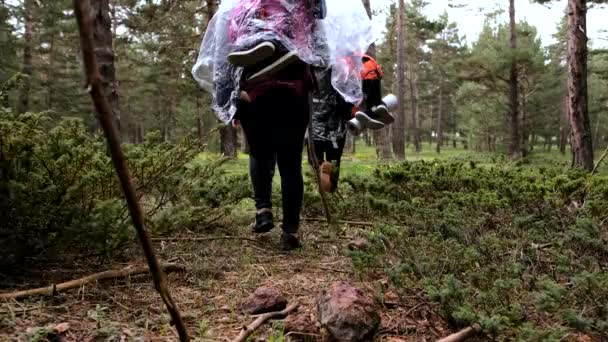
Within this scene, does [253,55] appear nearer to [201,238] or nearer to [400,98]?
[201,238]

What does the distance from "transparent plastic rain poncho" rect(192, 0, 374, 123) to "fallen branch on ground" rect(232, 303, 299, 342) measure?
1.27 meters

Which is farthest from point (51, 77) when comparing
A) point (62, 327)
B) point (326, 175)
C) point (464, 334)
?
point (464, 334)

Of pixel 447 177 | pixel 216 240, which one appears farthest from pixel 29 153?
pixel 447 177

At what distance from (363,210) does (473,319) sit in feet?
7.56

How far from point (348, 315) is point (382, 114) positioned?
297cm

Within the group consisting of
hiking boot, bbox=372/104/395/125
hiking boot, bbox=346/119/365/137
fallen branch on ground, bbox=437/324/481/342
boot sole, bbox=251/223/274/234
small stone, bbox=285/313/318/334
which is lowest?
small stone, bbox=285/313/318/334

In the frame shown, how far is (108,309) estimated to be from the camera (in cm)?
184

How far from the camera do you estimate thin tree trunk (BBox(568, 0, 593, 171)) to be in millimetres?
7418

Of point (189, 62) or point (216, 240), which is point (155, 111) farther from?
point (216, 240)

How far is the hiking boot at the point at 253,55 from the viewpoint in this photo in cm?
247

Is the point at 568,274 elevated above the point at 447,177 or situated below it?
below

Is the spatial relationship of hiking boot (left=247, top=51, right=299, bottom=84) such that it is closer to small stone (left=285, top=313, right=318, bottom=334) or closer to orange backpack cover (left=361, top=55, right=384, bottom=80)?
small stone (left=285, top=313, right=318, bottom=334)

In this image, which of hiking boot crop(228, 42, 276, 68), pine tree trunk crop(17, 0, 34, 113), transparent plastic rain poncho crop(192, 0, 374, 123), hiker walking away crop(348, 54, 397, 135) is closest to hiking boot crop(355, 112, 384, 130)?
hiker walking away crop(348, 54, 397, 135)

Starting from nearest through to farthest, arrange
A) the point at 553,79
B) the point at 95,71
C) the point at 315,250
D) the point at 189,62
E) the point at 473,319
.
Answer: the point at 95,71, the point at 473,319, the point at 315,250, the point at 189,62, the point at 553,79
